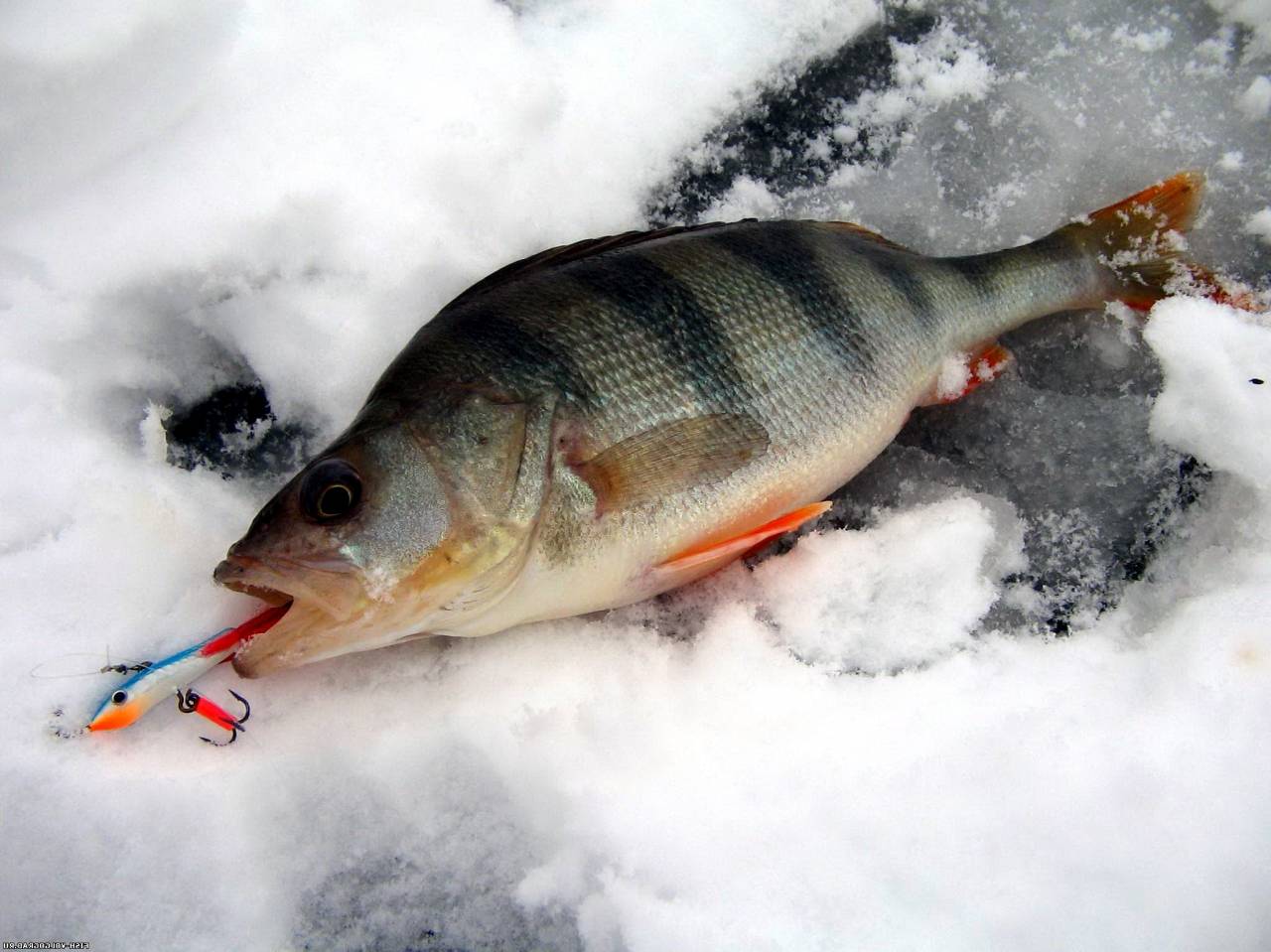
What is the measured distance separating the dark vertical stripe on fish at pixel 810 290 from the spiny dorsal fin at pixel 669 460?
0.93ft

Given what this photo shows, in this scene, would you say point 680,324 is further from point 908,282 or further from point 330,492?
point 330,492

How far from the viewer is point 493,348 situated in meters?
1.61

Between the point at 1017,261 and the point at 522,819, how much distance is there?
1.65 m

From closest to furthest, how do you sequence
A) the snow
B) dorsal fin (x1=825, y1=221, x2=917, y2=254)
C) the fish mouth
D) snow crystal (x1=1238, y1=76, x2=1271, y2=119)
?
the fish mouth, the snow, dorsal fin (x1=825, y1=221, x2=917, y2=254), snow crystal (x1=1238, y1=76, x2=1271, y2=119)

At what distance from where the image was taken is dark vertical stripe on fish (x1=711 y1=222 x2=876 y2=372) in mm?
1787

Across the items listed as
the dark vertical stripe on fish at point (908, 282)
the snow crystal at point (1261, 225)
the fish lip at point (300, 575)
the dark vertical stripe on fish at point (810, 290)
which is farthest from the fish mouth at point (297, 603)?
the snow crystal at point (1261, 225)

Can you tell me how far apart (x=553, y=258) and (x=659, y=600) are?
0.77m

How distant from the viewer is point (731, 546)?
5.39 feet

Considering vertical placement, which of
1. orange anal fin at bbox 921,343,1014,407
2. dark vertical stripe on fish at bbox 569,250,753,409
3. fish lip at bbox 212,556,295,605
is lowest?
orange anal fin at bbox 921,343,1014,407

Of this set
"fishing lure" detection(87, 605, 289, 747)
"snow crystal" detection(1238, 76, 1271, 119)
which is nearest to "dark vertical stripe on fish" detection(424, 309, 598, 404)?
"fishing lure" detection(87, 605, 289, 747)

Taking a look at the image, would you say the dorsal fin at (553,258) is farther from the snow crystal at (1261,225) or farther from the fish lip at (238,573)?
the snow crystal at (1261,225)

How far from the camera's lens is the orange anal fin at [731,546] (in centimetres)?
164

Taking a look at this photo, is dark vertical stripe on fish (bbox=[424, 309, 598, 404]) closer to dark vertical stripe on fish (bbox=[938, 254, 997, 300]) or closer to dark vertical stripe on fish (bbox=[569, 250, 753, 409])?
dark vertical stripe on fish (bbox=[569, 250, 753, 409])

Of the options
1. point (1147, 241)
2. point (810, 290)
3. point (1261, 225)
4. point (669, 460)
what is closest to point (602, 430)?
point (669, 460)
